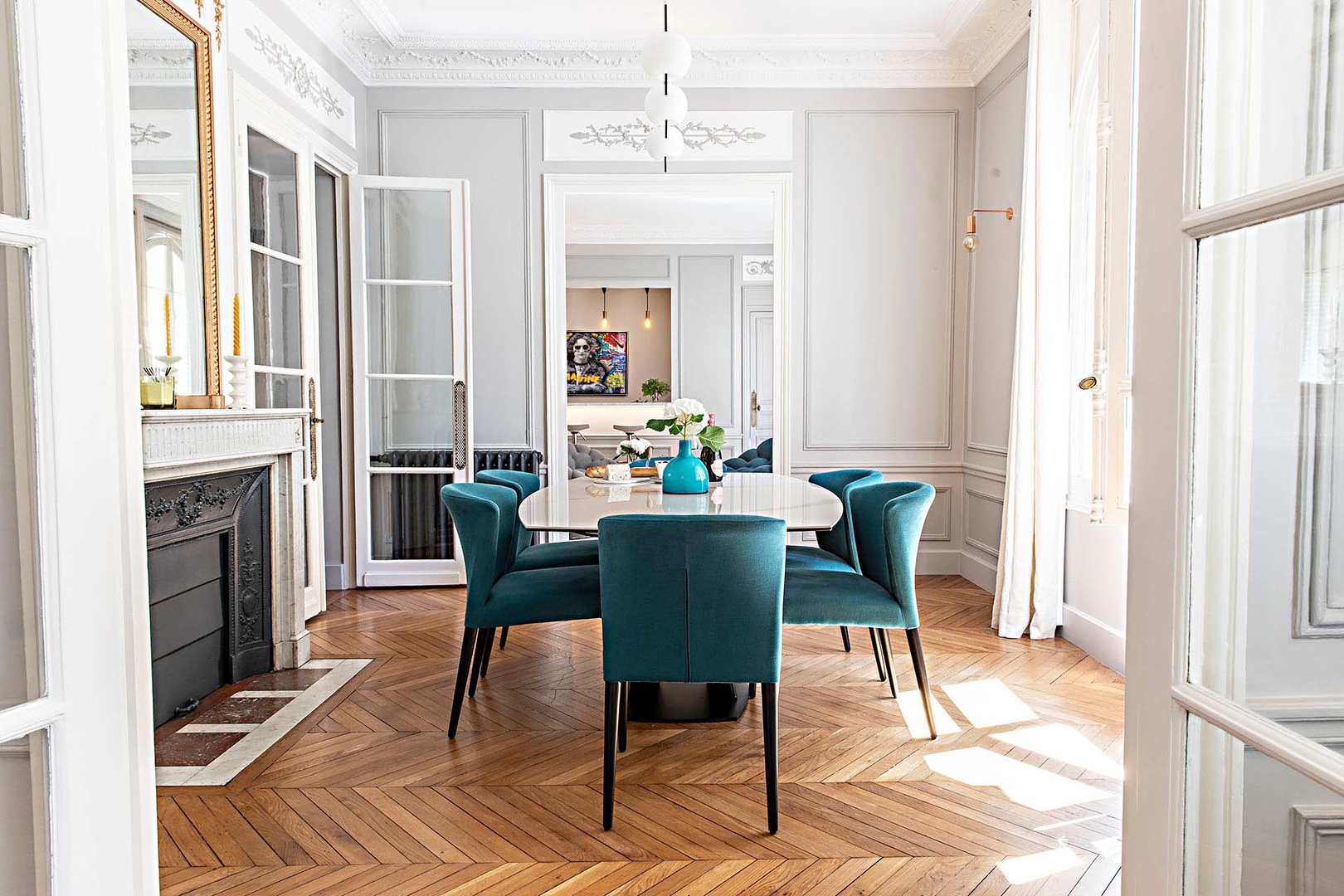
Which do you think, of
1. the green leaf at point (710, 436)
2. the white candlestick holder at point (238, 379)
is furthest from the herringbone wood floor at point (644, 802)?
the white candlestick holder at point (238, 379)

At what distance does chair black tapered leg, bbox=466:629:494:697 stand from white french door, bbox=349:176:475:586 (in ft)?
5.79

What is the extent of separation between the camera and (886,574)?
9.14ft

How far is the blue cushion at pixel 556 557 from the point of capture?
335 centimetres

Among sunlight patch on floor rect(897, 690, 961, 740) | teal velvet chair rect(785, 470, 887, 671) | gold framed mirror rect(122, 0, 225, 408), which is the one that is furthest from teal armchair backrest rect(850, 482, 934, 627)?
gold framed mirror rect(122, 0, 225, 408)

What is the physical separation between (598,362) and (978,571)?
262 inches

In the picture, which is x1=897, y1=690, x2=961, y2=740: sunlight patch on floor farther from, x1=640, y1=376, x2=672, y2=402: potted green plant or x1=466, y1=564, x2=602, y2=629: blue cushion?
x1=640, y1=376, x2=672, y2=402: potted green plant

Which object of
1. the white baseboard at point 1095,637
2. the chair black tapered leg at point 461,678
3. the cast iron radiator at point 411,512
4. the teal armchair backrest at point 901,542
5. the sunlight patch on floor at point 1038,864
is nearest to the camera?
the sunlight patch on floor at point 1038,864

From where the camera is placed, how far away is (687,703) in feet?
9.93

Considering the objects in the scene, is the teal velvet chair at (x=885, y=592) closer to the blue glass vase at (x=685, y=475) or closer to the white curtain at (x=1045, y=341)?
the blue glass vase at (x=685, y=475)

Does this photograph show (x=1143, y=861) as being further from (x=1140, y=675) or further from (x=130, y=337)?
(x=130, y=337)

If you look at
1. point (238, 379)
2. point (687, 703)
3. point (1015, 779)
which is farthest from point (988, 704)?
point (238, 379)

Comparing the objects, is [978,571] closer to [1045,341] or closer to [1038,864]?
[1045,341]

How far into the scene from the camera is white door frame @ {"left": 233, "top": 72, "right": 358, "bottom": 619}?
375 centimetres

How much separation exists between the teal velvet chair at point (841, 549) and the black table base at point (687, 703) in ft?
1.71
